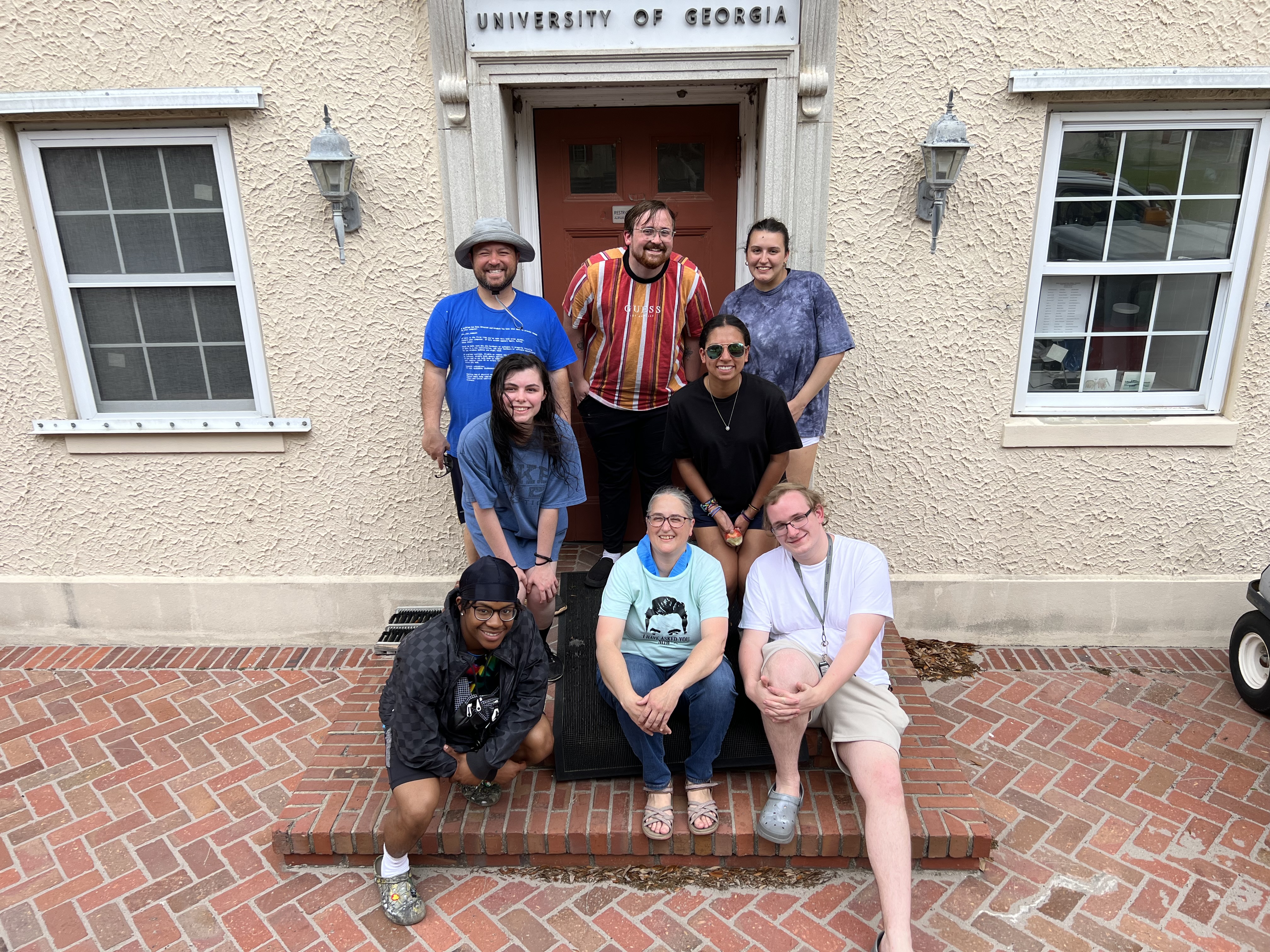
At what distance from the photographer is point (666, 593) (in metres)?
3.20

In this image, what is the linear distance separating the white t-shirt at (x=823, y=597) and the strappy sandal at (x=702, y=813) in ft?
2.11

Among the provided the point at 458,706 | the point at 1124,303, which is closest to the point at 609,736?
the point at 458,706

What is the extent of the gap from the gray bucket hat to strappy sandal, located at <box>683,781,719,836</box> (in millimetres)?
2459

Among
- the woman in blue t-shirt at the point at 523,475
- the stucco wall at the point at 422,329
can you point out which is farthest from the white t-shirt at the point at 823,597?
the stucco wall at the point at 422,329


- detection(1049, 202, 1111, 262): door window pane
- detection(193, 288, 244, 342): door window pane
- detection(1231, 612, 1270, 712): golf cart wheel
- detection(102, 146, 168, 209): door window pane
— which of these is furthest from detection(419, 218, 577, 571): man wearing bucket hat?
detection(1231, 612, 1270, 712): golf cart wheel

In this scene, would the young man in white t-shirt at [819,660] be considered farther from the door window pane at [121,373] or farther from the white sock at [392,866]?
the door window pane at [121,373]

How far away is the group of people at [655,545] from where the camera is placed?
2949mm

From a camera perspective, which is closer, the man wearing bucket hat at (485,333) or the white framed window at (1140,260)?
the man wearing bucket hat at (485,333)

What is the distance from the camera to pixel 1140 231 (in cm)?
430

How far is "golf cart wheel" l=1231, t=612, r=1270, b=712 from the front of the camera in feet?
13.2

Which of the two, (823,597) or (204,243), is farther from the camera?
(204,243)

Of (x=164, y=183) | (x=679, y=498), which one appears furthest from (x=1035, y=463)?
(x=164, y=183)

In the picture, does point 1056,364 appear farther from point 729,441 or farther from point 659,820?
point 659,820

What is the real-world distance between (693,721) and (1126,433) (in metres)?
2.94
